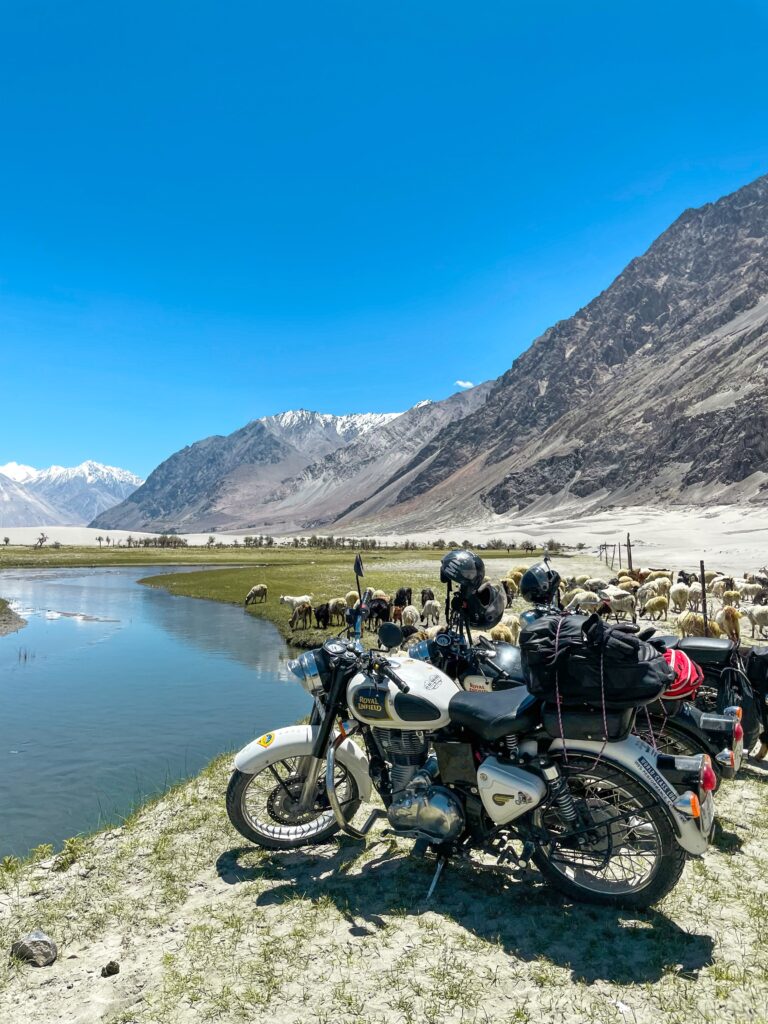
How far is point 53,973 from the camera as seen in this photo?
16.1ft

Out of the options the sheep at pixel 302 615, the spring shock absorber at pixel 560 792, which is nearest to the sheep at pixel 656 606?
the sheep at pixel 302 615

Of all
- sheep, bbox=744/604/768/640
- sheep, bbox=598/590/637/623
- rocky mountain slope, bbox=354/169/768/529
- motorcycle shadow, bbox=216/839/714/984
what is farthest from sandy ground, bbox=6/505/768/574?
motorcycle shadow, bbox=216/839/714/984

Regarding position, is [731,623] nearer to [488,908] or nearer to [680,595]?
[680,595]

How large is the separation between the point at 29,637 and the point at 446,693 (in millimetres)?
26406

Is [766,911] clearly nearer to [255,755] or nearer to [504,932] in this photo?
[504,932]

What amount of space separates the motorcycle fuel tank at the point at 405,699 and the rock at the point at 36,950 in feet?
9.81

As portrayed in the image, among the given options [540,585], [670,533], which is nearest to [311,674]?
[540,585]

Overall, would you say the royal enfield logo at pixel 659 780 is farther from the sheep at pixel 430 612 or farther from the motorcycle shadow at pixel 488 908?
the sheep at pixel 430 612

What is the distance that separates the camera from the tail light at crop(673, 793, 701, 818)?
4734mm

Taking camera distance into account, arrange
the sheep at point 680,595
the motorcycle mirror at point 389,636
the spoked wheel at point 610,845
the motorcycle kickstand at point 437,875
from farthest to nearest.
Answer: the sheep at point 680,595 → the motorcycle mirror at point 389,636 → the motorcycle kickstand at point 437,875 → the spoked wheel at point 610,845

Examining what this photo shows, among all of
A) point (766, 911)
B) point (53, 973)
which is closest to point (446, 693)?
point (766, 911)

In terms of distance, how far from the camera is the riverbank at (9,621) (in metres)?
28.4

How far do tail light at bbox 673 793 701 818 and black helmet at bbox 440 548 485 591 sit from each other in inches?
103

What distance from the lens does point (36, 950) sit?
5055 mm
